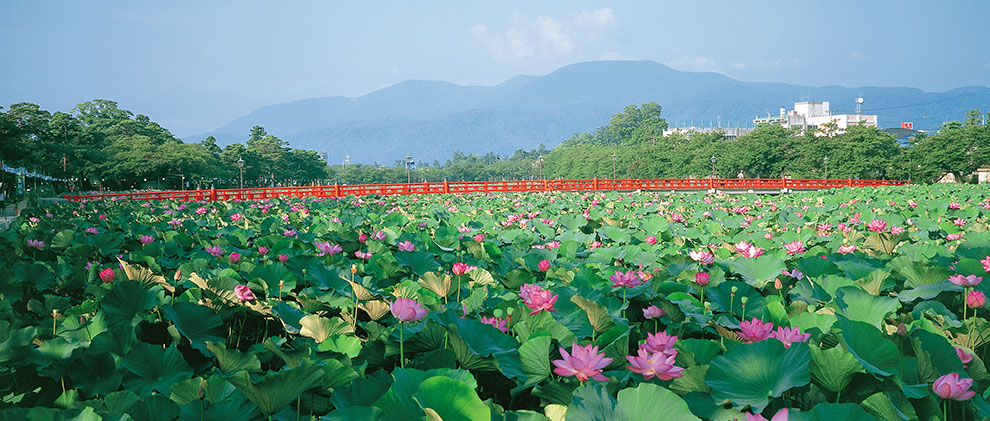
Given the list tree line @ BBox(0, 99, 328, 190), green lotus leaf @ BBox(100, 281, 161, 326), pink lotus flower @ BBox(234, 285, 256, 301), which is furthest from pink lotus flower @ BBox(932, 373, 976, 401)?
tree line @ BBox(0, 99, 328, 190)

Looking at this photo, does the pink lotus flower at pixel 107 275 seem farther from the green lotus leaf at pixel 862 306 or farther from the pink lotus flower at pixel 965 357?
the pink lotus flower at pixel 965 357

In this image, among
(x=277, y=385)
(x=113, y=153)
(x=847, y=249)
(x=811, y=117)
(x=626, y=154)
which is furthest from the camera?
(x=811, y=117)

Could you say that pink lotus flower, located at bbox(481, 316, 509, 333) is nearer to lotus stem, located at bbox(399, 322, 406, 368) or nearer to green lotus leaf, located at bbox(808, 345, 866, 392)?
lotus stem, located at bbox(399, 322, 406, 368)

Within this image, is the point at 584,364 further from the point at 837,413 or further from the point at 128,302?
the point at 128,302

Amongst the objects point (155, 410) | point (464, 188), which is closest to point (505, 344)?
point (155, 410)

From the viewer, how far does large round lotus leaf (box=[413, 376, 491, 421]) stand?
875mm

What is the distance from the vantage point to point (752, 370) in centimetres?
112

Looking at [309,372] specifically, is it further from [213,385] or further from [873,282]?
[873,282]

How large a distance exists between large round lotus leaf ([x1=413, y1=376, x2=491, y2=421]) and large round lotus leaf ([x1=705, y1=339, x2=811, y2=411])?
1.62 ft

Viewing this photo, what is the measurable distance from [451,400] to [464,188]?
80.3 feet

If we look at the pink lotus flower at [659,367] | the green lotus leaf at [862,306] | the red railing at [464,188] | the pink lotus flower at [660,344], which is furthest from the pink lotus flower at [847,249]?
the red railing at [464,188]

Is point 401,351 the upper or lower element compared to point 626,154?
lower

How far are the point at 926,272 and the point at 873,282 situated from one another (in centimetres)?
25

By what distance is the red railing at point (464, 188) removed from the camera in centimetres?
1990
